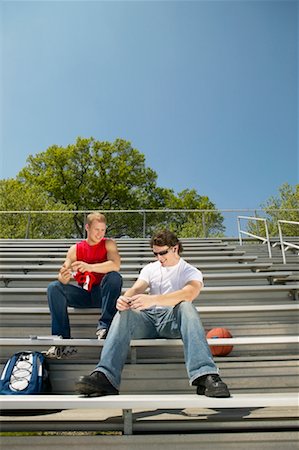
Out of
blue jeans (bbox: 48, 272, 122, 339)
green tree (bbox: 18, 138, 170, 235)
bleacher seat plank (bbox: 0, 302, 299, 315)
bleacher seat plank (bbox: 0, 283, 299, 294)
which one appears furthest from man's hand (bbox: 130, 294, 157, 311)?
green tree (bbox: 18, 138, 170, 235)

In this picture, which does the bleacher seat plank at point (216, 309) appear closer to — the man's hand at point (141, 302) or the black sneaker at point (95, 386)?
the man's hand at point (141, 302)

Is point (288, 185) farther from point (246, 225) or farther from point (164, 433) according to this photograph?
point (164, 433)

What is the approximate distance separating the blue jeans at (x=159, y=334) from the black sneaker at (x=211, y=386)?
0.06 feet

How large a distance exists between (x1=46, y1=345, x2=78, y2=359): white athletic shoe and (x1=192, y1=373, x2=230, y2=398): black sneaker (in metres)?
0.71

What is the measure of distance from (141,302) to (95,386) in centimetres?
45

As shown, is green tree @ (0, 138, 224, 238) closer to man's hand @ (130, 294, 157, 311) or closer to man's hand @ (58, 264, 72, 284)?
man's hand @ (58, 264, 72, 284)

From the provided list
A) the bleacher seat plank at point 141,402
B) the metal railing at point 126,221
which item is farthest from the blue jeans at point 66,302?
the metal railing at point 126,221

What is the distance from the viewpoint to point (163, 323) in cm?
194

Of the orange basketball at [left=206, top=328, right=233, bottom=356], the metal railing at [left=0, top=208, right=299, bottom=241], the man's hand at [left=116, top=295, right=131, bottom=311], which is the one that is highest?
the metal railing at [left=0, top=208, right=299, bottom=241]

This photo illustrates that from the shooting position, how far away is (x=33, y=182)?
1928 cm

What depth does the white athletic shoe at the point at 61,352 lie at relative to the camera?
1922 mm

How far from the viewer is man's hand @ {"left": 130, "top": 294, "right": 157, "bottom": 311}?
1.84 meters

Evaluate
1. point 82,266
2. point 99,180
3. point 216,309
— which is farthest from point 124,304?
point 99,180

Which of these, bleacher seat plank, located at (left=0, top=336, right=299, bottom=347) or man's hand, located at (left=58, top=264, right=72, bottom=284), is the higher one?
man's hand, located at (left=58, top=264, right=72, bottom=284)
